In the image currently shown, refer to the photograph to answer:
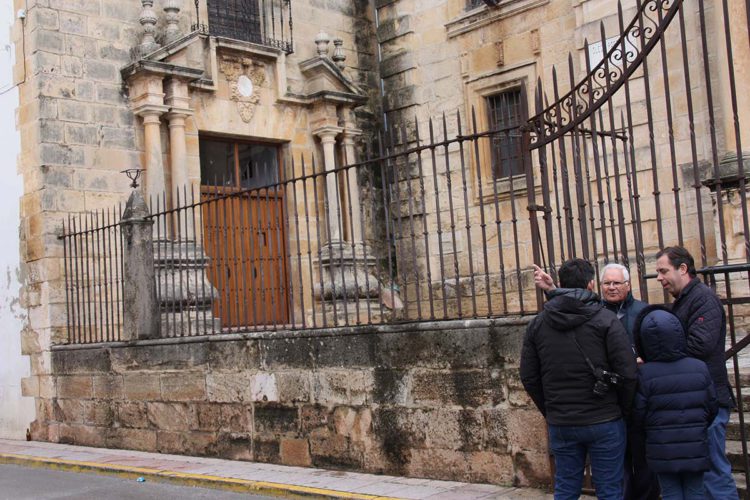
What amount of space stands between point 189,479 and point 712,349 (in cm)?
491

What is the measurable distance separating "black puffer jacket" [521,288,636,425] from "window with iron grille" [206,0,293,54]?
9516 millimetres

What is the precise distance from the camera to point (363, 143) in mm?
14344

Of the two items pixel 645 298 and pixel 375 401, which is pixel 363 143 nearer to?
pixel 375 401

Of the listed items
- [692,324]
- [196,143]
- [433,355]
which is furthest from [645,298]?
[196,143]

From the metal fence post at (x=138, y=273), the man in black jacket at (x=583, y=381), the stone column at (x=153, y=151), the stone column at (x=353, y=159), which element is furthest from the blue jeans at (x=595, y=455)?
the stone column at (x=353, y=159)

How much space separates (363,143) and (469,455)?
838 centimetres

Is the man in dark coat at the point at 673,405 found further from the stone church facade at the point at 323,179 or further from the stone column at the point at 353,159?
the stone column at the point at 353,159

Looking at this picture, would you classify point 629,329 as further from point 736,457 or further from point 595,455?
point 736,457

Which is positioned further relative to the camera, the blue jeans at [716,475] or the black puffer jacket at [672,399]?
the blue jeans at [716,475]

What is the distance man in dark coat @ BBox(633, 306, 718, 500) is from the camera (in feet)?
14.2

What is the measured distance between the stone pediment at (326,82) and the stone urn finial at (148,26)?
263 cm

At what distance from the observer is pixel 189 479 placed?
7754 mm

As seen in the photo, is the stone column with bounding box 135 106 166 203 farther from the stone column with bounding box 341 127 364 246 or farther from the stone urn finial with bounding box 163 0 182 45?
the stone column with bounding box 341 127 364 246

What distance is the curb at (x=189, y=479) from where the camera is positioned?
6.71 m
